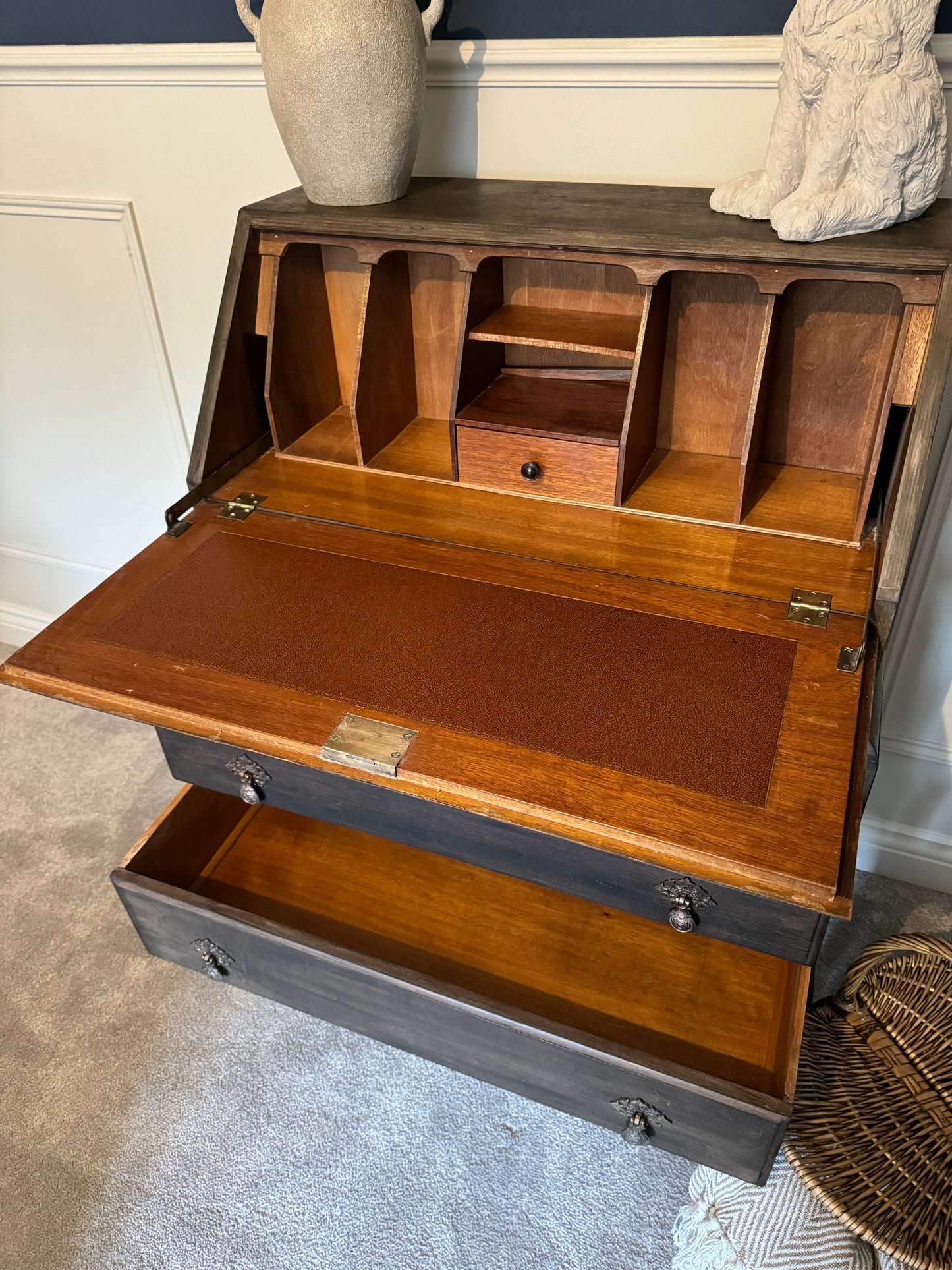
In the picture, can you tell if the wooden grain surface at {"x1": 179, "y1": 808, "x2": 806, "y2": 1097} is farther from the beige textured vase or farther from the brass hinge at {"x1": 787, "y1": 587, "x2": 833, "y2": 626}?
the beige textured vase

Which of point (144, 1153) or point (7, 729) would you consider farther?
point (7, 729)

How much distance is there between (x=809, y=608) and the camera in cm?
108

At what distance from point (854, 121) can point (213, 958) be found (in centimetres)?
144

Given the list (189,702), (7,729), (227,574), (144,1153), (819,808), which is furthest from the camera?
(7,729)

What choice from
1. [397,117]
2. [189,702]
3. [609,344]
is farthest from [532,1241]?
[397,117]

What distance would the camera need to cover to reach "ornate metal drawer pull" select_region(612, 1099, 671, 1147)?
1131mm

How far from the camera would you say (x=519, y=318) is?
53.1 inches

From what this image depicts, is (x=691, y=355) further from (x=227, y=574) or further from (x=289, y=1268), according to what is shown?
(x=289, y=1268)

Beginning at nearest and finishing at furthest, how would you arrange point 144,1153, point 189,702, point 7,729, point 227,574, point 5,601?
point 189,702 < point 227,574 < point 144,1153 < point 7,729 < point 5,601

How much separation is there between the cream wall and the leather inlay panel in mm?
723

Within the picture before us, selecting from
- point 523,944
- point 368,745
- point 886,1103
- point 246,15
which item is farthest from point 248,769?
point 246,15

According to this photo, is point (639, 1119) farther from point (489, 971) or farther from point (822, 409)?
point (822, 409)

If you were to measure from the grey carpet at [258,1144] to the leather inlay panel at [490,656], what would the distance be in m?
0.88

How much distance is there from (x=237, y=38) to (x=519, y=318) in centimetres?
72
